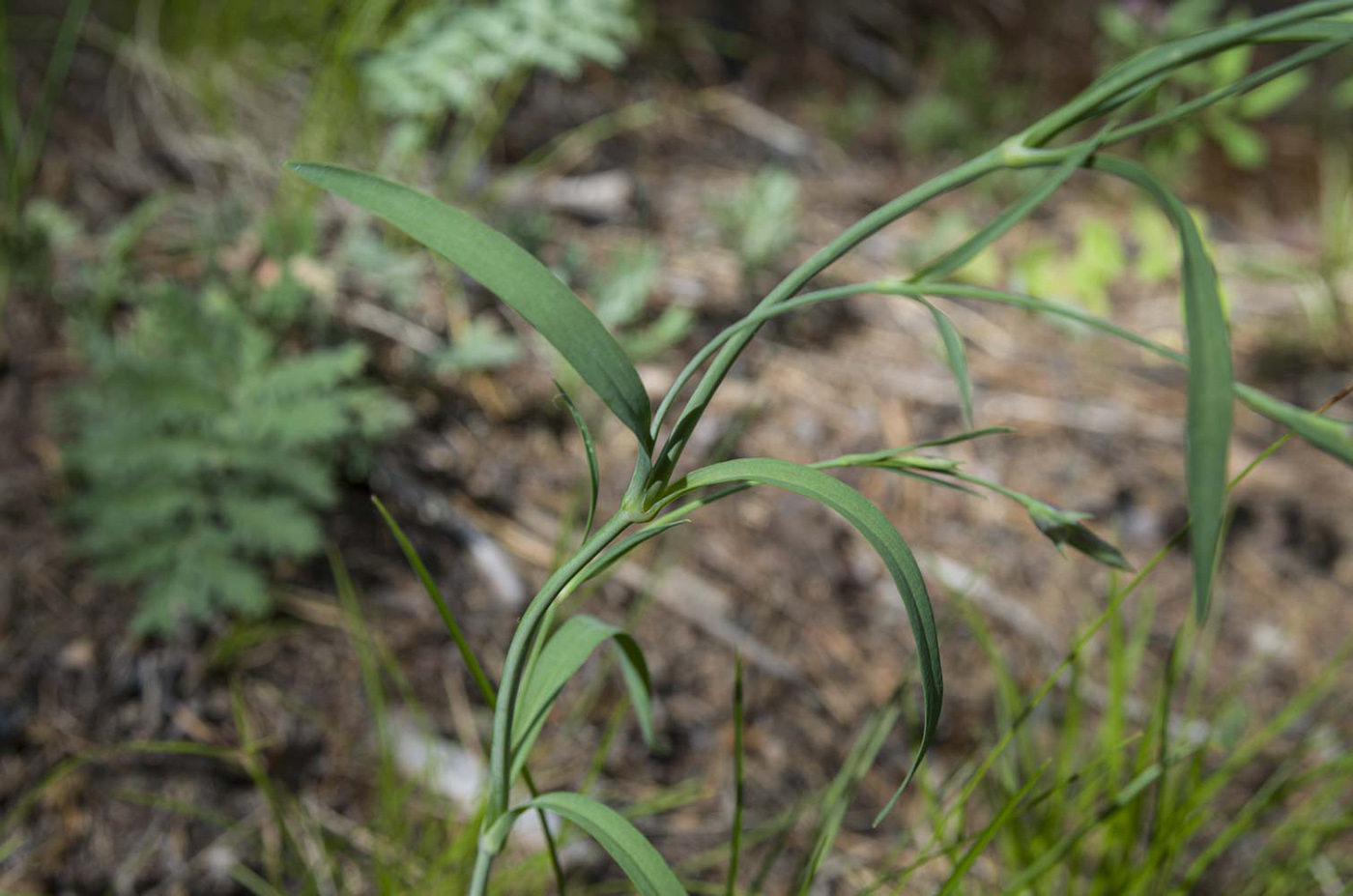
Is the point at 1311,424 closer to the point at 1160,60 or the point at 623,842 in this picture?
the point at 1160,60

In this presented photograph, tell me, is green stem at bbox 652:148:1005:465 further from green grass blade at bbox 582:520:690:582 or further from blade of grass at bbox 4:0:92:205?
blade of grass at bbox 4:0:92:205

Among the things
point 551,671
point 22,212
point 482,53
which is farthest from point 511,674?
point 22,212

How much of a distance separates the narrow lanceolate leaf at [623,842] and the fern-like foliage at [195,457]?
67 cm

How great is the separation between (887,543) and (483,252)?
0.78ft

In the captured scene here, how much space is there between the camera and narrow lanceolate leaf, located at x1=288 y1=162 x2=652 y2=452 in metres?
0.47

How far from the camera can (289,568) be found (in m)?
1.36

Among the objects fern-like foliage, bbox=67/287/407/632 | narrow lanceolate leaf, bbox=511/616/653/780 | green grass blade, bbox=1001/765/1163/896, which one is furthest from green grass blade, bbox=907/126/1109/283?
fern-like foliage, bbox=67/287/407/632

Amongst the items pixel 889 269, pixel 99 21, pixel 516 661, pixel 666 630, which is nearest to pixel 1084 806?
pixel 666 630

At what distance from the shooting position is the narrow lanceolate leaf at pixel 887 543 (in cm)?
48

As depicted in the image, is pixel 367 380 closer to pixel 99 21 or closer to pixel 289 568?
pixel 289 568

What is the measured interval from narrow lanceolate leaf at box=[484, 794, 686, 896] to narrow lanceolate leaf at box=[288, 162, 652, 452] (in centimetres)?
26

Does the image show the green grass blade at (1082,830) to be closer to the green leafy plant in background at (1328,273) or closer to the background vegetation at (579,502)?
the background vegetation at (579,502)

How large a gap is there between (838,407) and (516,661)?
149 cm

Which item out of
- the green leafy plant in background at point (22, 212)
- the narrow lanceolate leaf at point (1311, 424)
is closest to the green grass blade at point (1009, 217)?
the narrow lanceolate leaf at point (1311, 424)
